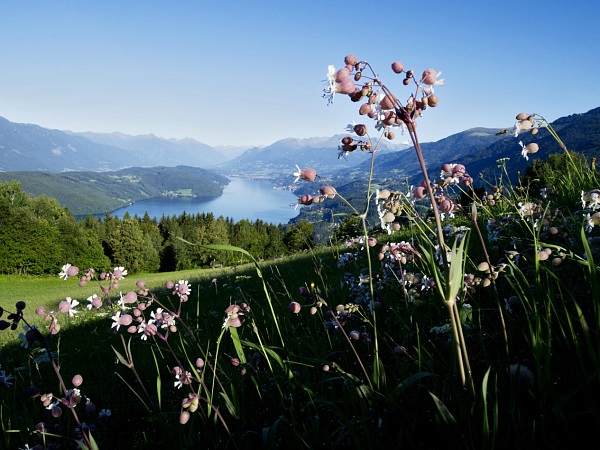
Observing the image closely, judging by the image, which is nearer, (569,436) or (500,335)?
(569,436)

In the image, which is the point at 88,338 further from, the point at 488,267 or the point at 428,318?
the point at 488,267

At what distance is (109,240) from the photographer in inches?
2672

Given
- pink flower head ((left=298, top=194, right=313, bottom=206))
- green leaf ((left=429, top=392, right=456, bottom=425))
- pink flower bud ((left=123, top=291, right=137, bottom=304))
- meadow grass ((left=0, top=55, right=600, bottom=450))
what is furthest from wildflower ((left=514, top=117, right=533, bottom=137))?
pink flower bud ((left=123, top=291, right=137, bottom=304))

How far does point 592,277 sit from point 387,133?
790mm

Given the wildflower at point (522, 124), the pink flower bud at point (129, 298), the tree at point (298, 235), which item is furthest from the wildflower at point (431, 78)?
the tree at point (298, 235)

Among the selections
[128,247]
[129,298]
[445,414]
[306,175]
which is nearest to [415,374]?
[445,414]

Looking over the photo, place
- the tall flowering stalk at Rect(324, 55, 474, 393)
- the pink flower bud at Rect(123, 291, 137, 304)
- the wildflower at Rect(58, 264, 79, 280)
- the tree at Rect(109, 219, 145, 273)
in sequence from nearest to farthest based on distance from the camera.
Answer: the tall flowering stalk at Rect(324, 55, 474, 393)
the pink flower bud at Rect(123, 291, 137, 304)
the wildflower at Rect(58, 264, 79, 280)
the tree at Rect(109, 219, 145, 273)

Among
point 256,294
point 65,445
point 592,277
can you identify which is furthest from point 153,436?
point 256,294

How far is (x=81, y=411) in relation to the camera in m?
3.17

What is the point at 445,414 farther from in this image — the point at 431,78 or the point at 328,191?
the point at 431,78

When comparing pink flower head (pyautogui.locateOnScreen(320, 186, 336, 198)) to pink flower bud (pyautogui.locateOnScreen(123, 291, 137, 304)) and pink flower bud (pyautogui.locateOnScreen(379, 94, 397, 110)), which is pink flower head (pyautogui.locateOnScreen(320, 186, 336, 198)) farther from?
pink flower bud (pyautogui.locateOnScreen(123, 291, 137, 304))

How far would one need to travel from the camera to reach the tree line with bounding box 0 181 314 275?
52188 millimetres

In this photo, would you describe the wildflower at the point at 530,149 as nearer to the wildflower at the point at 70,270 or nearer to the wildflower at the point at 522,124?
the wildflower at the point at 522,124

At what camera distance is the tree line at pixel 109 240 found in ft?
171
